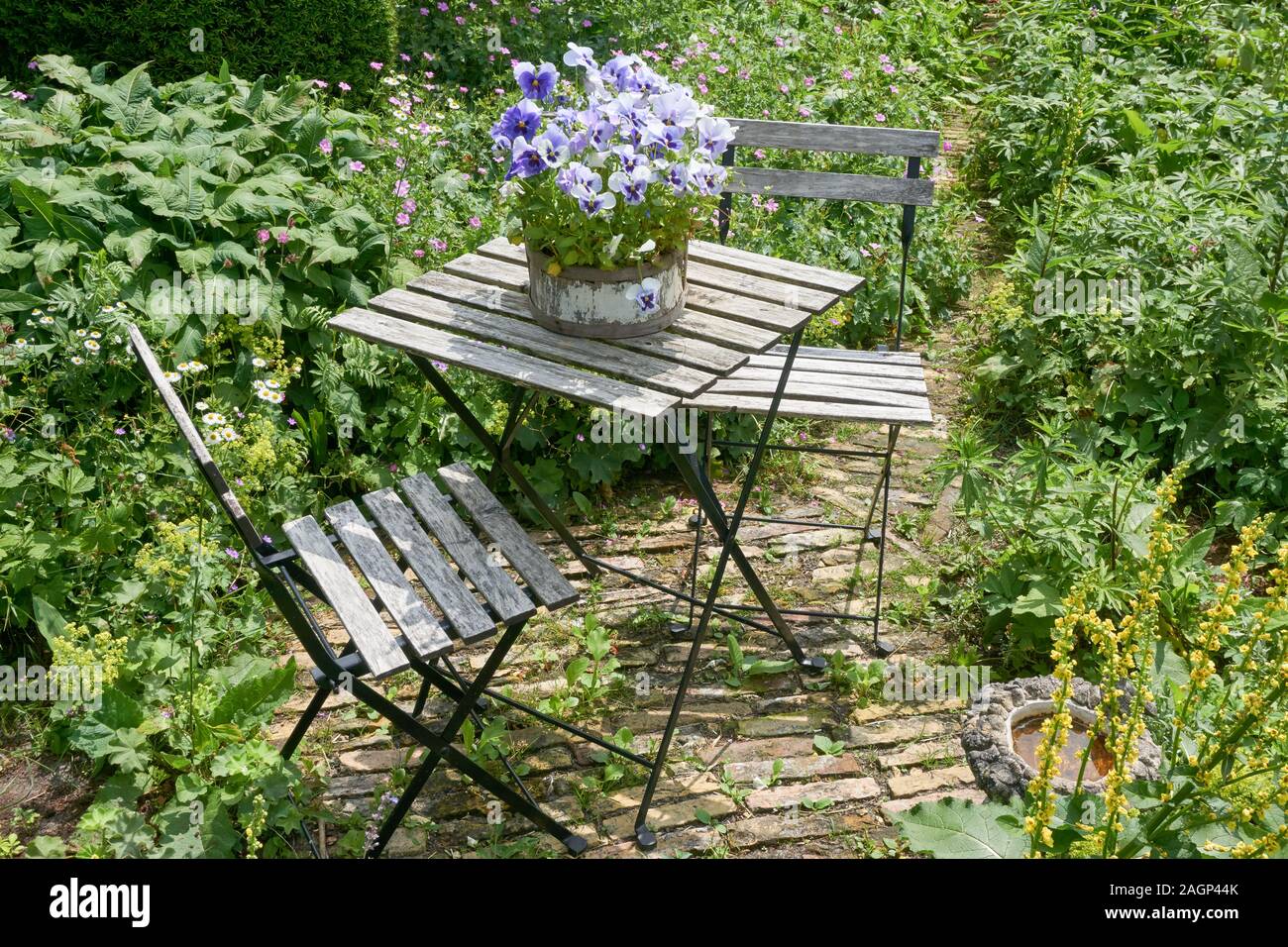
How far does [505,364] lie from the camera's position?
2.96 meters

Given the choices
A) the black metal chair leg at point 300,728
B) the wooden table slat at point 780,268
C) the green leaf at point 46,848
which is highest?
the wooden table slat at point 780,268

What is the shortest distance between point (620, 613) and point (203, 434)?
4.99ft

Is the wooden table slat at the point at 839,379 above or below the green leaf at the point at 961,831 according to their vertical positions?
above

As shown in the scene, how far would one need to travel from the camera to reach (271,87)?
20.9ft

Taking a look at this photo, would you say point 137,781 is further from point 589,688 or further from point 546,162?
point 546,162

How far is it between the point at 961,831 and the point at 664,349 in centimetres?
134

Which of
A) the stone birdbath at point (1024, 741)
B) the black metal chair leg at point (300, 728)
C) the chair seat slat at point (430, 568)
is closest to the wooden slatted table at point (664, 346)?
the chair seat slat at point (430, 568)

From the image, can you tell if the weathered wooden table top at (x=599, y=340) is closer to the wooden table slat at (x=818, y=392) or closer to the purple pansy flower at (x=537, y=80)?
the wooden table slat at (x=818, y=392)

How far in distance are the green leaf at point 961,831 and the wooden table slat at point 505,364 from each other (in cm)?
105

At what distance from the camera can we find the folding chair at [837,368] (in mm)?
3689

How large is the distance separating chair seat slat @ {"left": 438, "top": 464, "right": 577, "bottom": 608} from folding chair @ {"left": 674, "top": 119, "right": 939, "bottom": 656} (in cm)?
73
